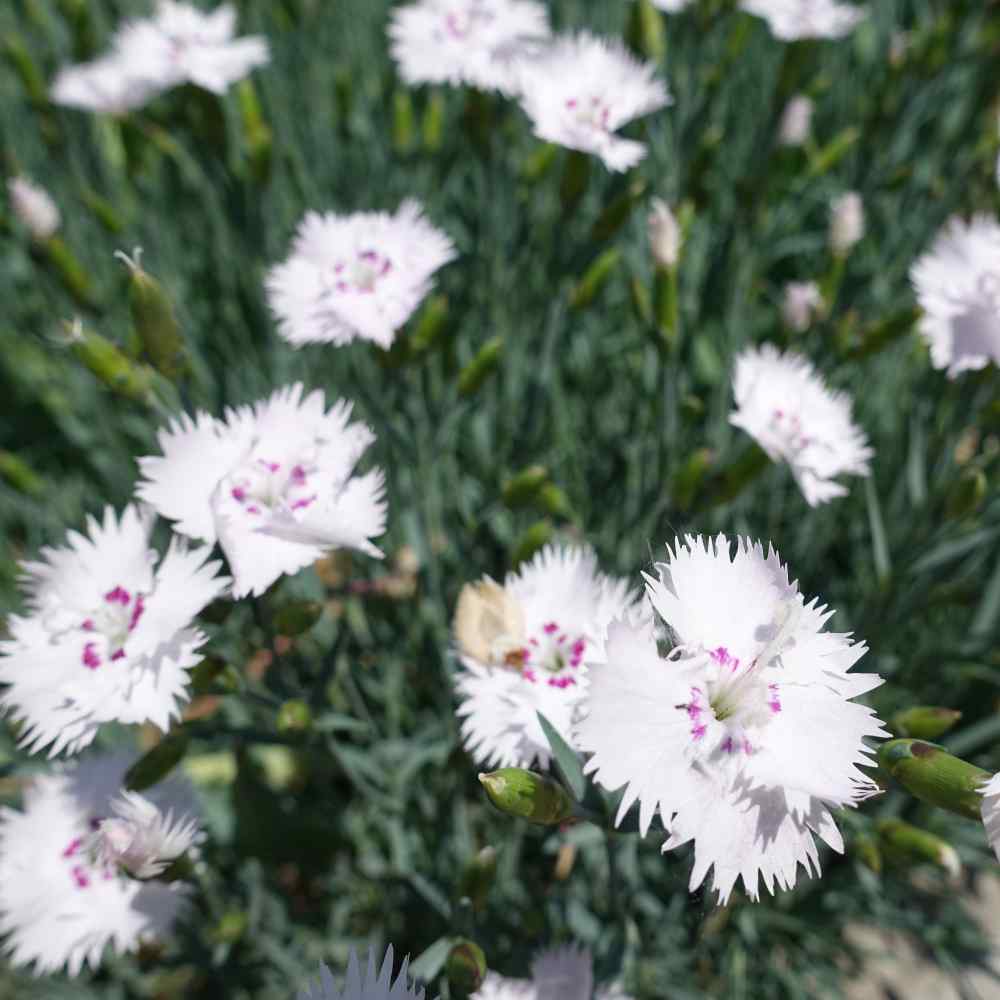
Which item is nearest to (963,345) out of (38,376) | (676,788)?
(676,788)

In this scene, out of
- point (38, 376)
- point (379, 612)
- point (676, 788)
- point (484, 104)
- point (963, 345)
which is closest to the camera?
point (676, 788)

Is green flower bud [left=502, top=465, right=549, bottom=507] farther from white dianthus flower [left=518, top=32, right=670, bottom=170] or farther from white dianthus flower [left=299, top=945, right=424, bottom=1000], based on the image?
white dianthus flower [left=299, top=945, right=424, bottom=1000]

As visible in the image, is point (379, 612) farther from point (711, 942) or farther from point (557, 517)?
point (711, 942)

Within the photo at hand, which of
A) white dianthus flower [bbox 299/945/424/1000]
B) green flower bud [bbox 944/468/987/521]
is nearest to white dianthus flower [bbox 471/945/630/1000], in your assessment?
white dianthus flower [bbox 299/945/424/1000]

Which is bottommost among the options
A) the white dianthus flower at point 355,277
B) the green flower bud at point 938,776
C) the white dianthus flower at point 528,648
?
the white dianthus flower at point 528,648

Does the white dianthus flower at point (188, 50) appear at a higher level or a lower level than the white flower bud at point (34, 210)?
higher

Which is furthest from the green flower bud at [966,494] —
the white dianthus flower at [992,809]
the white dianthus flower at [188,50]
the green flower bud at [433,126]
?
the white dianthus flower at [188,50]

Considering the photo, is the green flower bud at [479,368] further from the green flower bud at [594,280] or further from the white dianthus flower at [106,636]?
the white dianthus flower at [106,636]
